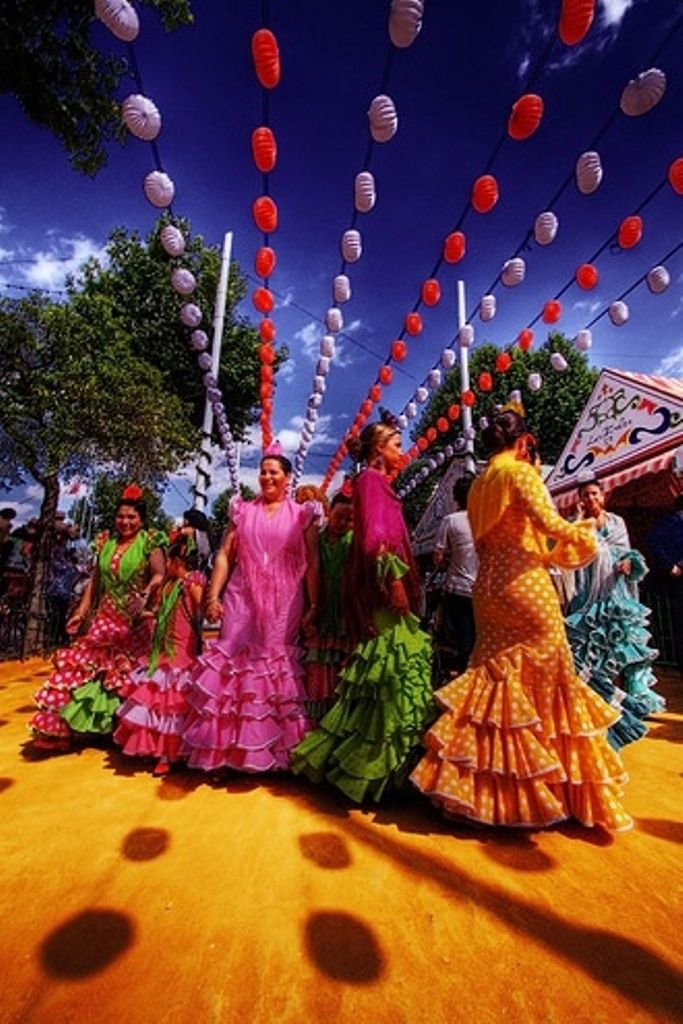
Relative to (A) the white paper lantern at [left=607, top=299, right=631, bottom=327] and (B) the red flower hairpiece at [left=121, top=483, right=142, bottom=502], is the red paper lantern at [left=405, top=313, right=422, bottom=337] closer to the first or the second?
(A) the white paper lantern at [left=607, top=299, right=631, bottom=327]

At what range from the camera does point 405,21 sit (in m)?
3.88

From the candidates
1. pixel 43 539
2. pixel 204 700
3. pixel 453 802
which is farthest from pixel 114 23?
pixel 43 539

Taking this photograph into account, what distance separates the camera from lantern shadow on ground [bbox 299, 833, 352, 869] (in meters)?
2.19

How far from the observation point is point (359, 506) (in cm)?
304

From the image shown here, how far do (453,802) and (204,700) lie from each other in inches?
63.0

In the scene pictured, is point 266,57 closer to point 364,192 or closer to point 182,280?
point 364,192

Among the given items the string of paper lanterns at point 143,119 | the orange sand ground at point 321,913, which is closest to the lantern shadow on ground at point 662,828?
the orange sand ground at point 321,913

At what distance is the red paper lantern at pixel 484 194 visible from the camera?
17.5 ft

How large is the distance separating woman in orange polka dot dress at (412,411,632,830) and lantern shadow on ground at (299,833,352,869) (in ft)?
1.56

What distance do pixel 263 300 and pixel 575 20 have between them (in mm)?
5312

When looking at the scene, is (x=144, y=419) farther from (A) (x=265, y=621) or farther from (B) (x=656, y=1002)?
(B) (x=656, y=1002)

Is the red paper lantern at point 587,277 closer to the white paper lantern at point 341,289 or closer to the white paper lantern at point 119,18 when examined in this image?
the white paper lantern at point 341,289

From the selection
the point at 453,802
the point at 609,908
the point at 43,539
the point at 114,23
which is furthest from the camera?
the point at 43,539

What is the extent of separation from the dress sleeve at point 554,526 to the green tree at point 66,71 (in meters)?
6.27
